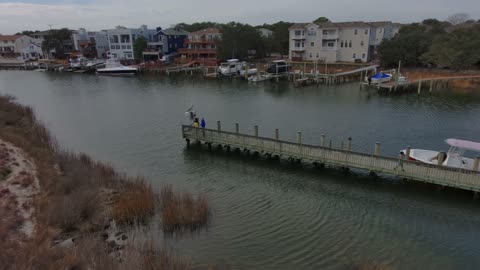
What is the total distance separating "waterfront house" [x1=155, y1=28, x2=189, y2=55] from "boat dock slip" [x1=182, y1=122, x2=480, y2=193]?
71.0 meters

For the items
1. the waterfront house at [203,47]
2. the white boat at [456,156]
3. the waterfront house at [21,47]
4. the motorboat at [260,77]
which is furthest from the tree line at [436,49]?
the waterfront house at [21,47]

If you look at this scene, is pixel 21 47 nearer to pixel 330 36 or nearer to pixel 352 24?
pixel 330 36

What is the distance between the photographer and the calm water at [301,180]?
1352 cm

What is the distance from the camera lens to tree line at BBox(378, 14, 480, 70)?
52.7m

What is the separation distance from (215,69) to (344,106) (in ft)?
138

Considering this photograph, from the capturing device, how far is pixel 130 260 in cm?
1077

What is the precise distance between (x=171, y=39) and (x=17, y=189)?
8152 centimetres

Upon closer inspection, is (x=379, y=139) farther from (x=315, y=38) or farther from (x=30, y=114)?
(x=315, y=38)

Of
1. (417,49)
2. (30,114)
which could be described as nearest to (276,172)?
(30,114)

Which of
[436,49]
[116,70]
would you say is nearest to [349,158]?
[436,49]

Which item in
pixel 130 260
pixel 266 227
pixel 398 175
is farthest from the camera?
pixel 398 175

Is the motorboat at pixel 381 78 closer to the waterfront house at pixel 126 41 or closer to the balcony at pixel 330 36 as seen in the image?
the balcony at pixel 330 36

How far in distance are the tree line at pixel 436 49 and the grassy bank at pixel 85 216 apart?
54.4 m

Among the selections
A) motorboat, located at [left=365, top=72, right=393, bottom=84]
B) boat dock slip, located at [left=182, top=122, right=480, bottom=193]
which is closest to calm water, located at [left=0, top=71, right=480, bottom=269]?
boat dock slip, located at [left=182, top=122, right=480, bottom=193]
